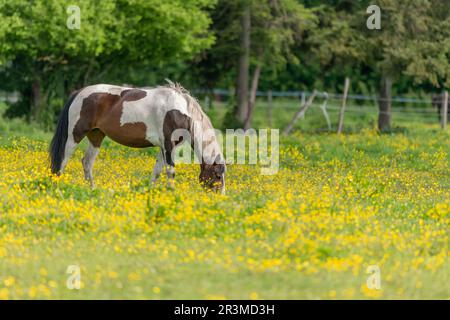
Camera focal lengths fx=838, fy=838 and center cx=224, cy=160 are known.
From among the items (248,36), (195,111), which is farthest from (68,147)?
(248,36)

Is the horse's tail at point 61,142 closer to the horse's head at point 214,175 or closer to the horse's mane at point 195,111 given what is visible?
the horse's mane at point 195,111

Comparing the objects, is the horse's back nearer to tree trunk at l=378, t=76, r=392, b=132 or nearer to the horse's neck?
Result: the horse's neck

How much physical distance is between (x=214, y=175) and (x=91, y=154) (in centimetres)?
302

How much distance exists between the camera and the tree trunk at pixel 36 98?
31959 millimetres

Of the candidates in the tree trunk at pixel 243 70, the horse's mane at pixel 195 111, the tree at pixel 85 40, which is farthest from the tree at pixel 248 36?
the horse's mane at pixel 195 111

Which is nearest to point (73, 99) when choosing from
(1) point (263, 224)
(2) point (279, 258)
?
(1) point (263, 224)

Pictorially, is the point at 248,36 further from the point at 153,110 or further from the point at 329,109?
the point at 153,110

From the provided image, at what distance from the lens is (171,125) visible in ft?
50.1

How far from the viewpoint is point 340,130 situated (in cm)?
3306

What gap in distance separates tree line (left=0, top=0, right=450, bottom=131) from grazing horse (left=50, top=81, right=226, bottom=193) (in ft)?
40.4

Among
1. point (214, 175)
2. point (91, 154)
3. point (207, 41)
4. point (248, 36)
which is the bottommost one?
point (214, 175)

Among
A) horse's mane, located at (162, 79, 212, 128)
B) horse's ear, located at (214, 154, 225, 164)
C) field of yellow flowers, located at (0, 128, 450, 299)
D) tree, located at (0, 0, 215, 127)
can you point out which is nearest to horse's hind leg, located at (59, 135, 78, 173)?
field of yellow flowers, located at (0, 128, 450, 299)
